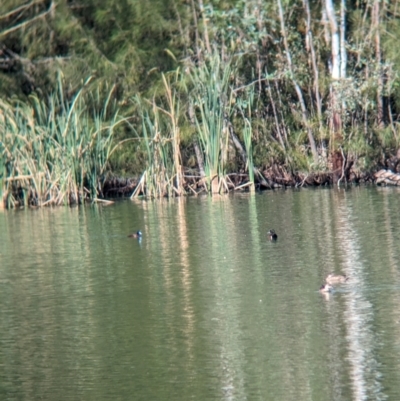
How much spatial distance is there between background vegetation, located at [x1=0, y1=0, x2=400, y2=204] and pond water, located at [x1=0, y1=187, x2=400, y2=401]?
4759 millimetres

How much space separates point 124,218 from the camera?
15305 mm

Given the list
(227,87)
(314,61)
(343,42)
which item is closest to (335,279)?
(227,87)

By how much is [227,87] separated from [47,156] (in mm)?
3409

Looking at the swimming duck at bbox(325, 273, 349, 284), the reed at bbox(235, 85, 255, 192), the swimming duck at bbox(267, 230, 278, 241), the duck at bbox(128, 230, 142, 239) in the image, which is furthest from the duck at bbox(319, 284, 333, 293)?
the reed at bbox(235, 85, 255, 192)

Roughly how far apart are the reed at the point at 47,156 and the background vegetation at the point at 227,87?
163 mm

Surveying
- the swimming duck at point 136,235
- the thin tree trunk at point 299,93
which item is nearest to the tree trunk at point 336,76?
the thin tree trunk at point 299,93

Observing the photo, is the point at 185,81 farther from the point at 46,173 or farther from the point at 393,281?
the point at 393,281

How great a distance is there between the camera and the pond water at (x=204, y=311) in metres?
6.43

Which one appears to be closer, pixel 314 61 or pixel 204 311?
pixel 204 311

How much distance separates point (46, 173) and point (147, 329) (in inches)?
400

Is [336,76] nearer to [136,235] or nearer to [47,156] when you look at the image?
[47,156]

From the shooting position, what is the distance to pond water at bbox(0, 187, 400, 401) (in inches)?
253

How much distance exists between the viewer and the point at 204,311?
324 inches

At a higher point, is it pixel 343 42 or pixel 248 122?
pixel 343 42
